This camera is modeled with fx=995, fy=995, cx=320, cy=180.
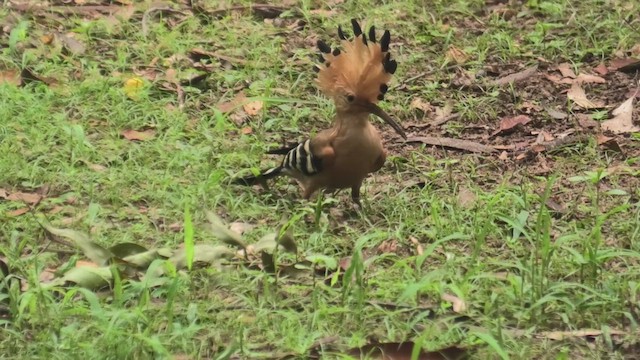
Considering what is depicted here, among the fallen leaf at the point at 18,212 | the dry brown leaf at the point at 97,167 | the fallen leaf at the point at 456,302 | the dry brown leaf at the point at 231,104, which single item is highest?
the fallen leaf at the point at 456,302

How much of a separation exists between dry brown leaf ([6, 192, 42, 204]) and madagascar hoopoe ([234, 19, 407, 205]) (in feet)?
4.30

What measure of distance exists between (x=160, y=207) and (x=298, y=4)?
3166mm

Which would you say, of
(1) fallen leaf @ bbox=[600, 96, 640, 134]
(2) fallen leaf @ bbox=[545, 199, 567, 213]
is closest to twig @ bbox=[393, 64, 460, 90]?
(1) fallen leaf @ bbox=[600, 96, 640, 134]

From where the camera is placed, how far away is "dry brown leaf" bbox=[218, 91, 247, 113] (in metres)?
6.18

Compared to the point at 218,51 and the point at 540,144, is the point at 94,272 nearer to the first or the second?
the point at 540,144

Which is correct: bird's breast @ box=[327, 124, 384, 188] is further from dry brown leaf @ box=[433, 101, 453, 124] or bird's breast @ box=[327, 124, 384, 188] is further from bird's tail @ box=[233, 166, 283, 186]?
dry brown leaf @ box=[433, 101, 453, 124]

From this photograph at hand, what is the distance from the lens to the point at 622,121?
586 centimetres

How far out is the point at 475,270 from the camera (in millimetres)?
4141

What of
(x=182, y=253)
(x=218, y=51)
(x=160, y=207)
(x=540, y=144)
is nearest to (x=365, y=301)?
(x=182, y=253)

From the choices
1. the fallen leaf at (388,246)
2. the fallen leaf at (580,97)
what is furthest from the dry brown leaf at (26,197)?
the fallen leaf at (580,97)

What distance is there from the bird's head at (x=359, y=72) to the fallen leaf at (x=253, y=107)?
1233mm

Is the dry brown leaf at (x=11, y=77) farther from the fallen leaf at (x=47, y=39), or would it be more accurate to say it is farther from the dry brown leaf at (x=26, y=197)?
the dry brown leaf at (x=26, y=197)

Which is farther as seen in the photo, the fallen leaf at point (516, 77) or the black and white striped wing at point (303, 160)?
the fallen leaf at point (516, 77)

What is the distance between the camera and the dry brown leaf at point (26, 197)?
4987mm
